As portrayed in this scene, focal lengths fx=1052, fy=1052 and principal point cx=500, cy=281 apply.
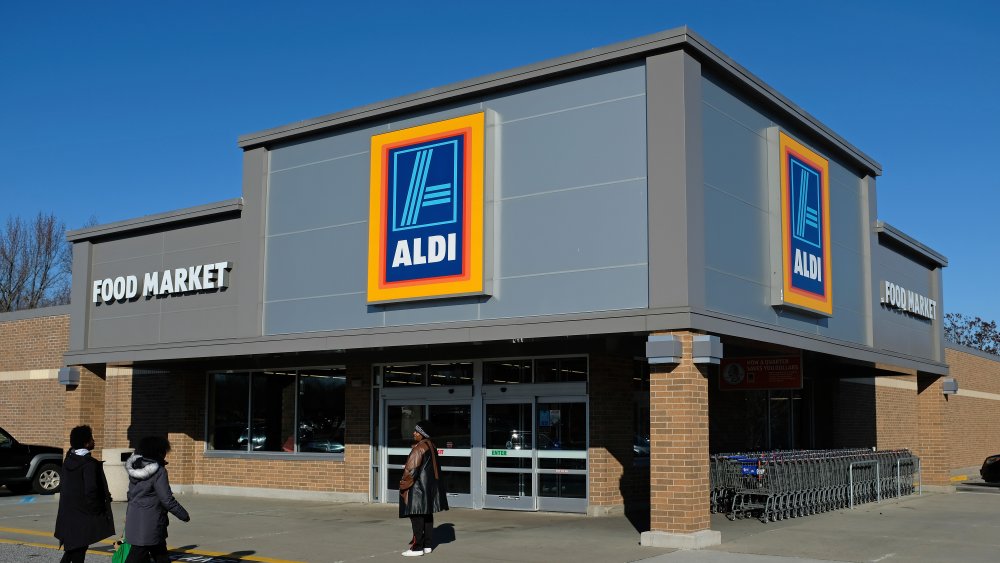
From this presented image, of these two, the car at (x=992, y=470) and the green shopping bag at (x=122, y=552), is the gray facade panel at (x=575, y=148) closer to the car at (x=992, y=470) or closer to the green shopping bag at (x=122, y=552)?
the green shopping bag at (x=122, y=552)

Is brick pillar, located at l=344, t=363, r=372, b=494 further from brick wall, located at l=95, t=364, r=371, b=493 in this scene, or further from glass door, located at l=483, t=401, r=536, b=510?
glass door, located at l=483, t=401, r=536, b=510

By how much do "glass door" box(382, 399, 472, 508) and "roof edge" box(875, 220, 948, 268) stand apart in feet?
30.3

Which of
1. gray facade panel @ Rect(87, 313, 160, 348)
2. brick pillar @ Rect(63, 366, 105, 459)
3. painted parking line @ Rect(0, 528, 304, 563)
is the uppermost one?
gray facade panel @ Rect(87, 313, 160, 348)

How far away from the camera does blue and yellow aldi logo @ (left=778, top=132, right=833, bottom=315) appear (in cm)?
1738

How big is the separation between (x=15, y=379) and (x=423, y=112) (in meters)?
18.0

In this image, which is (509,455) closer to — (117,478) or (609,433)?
(609,433)

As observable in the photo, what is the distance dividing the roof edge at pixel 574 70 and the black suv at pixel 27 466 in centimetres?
938

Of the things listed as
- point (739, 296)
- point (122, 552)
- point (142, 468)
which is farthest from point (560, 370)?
point (122, 552)

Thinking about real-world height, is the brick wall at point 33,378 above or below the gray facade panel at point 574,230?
below

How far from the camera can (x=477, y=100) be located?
56.7 ft

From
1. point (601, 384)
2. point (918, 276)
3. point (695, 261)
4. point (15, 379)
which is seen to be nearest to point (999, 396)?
point (918, 276)

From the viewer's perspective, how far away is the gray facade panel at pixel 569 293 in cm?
1527

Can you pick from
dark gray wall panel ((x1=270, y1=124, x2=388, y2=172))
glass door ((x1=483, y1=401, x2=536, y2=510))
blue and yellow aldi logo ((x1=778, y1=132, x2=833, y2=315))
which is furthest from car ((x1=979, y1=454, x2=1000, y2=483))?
dark gray wall panel ((x1=270, y1=124, x2=388, y2=172))

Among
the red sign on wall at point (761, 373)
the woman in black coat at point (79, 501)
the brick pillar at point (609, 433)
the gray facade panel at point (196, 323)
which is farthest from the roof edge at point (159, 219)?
the woman in black coat at point (79, 501)
